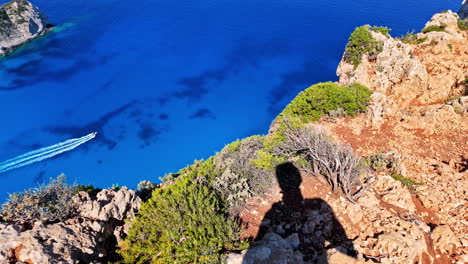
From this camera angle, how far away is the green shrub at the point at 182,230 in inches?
239

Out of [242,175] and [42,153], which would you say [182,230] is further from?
[42,153]

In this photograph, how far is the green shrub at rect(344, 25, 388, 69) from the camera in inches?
634

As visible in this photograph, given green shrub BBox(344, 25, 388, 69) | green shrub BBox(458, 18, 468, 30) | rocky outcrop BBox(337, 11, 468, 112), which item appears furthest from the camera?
green shrub BBox(458, 18, 468, 30)

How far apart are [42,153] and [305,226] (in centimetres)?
1730

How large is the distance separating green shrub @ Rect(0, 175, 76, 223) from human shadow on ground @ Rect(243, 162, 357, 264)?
16.2 ft

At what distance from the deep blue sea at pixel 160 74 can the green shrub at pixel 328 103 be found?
20.1 ft

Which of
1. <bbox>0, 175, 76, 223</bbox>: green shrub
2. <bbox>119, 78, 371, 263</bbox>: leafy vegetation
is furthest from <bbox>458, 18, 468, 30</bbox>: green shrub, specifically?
<bbox>0, 175, 76, 223</bbox>: green shrub

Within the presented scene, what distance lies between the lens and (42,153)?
17.0 metres

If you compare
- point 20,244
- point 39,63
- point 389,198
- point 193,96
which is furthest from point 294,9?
point 20,244

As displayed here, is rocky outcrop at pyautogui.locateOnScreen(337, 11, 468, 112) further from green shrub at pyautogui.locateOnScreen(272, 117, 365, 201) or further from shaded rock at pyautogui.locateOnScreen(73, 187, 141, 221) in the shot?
shaded rock at pyautogui.locateOnScreen(73, 187, 141, 221)

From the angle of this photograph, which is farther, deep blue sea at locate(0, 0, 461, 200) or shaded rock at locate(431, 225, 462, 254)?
deep blue sea at locate(0, 0, 461, 200)

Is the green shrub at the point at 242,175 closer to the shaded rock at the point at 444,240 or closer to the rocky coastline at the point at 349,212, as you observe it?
the rocky coastline at the point at 349,212

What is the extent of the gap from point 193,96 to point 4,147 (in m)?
12.9

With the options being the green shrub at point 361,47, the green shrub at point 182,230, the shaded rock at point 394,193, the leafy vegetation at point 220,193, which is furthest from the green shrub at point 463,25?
the green shrub at point 182,230
